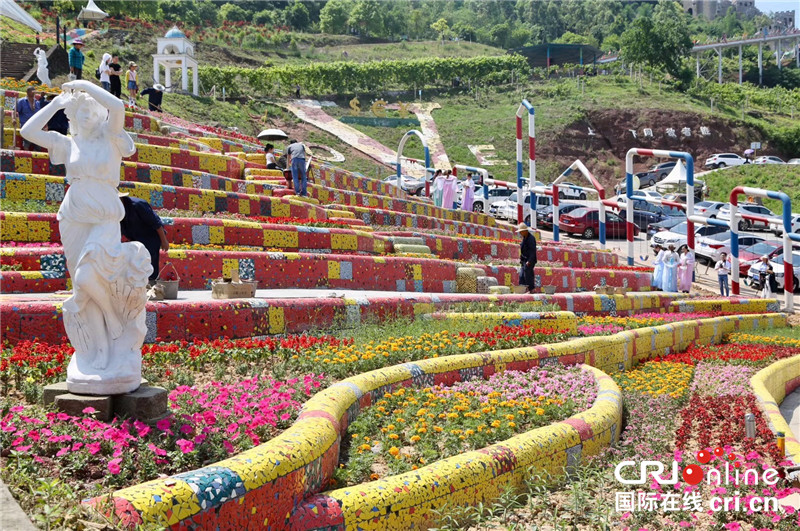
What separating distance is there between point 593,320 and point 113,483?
424 inches

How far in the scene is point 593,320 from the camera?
14812 mm

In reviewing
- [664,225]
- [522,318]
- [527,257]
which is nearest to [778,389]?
[522,318]

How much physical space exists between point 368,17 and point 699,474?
9340 cm

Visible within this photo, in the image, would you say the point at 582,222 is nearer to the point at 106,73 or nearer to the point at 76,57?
the point at 106,73

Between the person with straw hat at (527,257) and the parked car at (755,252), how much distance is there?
1344 cm

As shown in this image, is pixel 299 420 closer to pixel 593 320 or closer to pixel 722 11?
pixel 593 320

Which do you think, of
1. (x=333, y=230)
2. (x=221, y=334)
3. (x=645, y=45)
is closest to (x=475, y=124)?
(x=645, y=45)

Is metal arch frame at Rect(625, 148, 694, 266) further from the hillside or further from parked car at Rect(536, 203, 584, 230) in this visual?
the hillside

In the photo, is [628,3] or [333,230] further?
[628,3]

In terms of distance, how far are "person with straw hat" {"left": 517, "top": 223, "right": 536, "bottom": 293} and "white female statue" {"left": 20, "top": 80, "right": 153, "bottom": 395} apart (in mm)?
9728

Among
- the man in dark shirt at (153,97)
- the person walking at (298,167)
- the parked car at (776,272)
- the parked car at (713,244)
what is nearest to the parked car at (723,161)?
the parked car at (713,244)

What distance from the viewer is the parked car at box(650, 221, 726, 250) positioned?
29.6 metres

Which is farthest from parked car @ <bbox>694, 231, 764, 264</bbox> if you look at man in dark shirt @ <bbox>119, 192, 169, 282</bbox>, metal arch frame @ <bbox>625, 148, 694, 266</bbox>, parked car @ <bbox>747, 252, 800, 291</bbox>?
man in dark shirt @ <bbox>119, 192, 169, 282</bbox>

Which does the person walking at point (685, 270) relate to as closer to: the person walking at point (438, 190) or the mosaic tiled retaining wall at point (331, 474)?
the person walking at point (438, 190)
